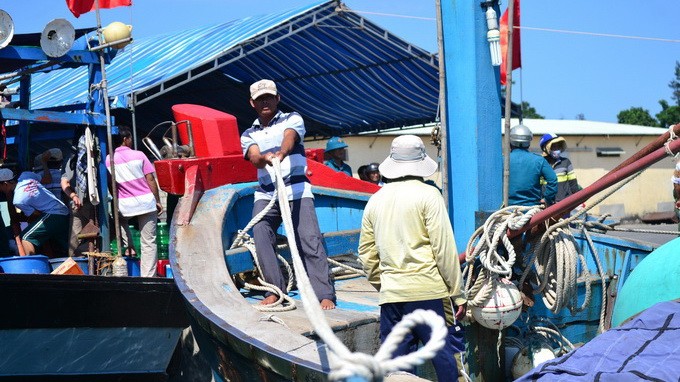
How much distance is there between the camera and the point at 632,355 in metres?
4.44

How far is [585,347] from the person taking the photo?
15.2 feet

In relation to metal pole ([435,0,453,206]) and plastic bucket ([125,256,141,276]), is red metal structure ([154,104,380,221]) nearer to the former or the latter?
plastic bucket ([125,256,141,276])

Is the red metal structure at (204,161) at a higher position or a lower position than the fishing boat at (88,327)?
higher

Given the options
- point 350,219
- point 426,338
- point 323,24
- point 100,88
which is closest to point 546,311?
point 350,219

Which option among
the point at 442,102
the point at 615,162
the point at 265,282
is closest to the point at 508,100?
the point at 442,102

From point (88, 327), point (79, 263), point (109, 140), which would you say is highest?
point (109, 140)

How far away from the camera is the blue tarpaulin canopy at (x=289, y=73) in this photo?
11664 mm

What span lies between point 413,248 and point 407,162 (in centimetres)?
48

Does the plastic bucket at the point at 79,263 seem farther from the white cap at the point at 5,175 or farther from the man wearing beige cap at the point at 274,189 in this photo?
the man wearing beige cap at the point at 274,189

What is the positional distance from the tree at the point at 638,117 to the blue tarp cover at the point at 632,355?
40.3 metres

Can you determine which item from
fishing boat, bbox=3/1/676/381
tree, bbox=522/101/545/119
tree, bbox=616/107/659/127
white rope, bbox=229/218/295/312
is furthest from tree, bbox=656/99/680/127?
white rope, bbox=229/218/295/312

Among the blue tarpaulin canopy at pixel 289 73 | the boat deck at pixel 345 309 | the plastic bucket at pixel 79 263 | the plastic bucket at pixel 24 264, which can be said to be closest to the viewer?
the boat deck at pixel 345 309

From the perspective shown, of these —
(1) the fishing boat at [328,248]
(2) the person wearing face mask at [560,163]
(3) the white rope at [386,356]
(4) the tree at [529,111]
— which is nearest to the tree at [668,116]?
(4) the tree at [529,111]

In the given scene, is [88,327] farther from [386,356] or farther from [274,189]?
[386,356]
